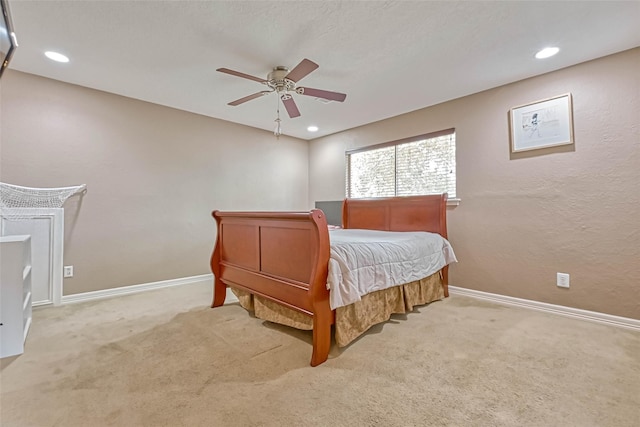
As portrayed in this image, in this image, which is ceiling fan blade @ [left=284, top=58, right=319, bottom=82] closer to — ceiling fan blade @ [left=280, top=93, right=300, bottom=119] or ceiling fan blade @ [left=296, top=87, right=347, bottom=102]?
ceiling fan blade @ [left=296, top=87, right=347, bottom=102]

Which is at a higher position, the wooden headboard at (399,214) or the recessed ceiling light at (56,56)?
the recessed ceiling light at (56,56)

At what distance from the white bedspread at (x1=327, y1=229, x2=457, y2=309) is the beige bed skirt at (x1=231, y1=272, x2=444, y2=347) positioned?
5.0 inches

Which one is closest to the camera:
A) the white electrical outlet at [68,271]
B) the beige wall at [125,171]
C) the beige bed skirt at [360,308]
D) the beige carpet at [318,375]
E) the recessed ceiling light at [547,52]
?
the beige carpet at [318,375]

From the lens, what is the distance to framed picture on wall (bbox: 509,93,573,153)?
276cm

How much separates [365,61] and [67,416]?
3121mm

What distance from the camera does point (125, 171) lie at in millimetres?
3486

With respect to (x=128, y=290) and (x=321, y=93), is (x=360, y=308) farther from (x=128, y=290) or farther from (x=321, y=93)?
(x=128, y=290)

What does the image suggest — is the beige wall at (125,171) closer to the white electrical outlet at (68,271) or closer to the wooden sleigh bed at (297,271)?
the white electrical outlet at (68,271)

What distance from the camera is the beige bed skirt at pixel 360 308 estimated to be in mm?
2098

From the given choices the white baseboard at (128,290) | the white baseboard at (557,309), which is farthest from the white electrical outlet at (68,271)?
the white baseboard at (557,309)

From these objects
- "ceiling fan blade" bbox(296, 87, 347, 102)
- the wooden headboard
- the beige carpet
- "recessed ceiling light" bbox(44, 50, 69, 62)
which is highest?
"recessed ceiling light" bbox(44, 50, 69, 62)

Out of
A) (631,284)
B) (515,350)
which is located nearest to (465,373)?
(515,350)

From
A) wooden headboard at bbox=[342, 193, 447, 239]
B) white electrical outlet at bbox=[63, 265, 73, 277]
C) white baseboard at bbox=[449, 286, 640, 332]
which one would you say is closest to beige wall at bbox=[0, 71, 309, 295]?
white electrical outlet at bbox=[63, 265, 73, 277]

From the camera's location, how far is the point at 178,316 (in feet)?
8.81
